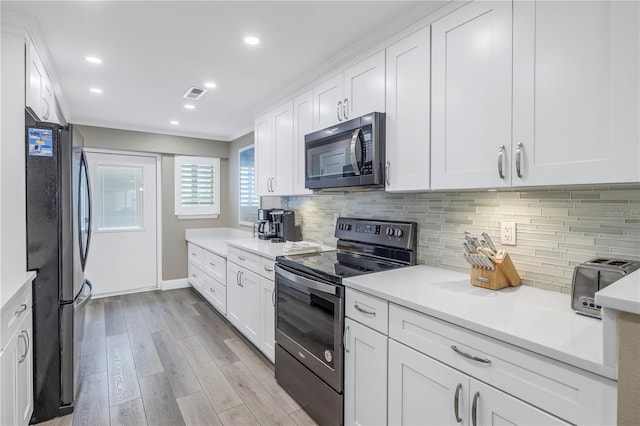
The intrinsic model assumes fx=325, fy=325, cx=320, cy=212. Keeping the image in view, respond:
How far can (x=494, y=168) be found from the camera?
4.66 feet

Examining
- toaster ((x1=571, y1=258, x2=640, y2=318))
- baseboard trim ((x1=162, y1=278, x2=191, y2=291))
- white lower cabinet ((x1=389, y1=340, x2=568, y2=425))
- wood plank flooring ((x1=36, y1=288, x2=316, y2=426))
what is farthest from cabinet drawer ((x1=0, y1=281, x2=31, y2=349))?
baseboard trim ((x1=162, y1=278, x2=191, y2=291))

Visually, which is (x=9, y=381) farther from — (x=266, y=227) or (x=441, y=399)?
(x=266, y=227)

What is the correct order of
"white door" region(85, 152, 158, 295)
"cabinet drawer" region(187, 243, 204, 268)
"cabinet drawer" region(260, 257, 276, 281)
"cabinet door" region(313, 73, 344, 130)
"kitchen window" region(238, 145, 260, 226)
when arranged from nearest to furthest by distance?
"cabinet door" region(313, 73, 344, 130)
"cabinet drawer" region(260, 257, 276, 281)
"cabinet drawer" region(187, 243, 204, 268)
"white door" region(85, 152, 158, 295)
"kitchen window" region(238, 145, 260, 226)

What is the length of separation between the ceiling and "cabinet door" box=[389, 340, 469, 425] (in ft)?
5.66

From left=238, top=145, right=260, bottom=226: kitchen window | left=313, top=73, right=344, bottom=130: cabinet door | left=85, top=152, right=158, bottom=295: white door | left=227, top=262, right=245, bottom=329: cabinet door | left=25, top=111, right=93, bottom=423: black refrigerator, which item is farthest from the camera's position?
left=238, top=145, right=260, bottom=226: kitchen window

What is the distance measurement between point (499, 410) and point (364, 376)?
675mm

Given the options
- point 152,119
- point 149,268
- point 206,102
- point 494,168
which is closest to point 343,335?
point 494,168

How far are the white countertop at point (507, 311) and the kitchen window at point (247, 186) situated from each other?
3074mm

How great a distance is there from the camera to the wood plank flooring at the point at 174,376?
6.63ft

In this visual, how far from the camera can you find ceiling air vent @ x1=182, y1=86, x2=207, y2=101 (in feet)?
9.81

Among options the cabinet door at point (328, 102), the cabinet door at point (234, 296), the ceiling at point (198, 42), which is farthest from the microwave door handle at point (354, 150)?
the cabinet door at point (234, 296)

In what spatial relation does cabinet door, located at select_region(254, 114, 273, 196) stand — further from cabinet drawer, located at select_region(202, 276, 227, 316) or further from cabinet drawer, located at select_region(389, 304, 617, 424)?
cabinet drawer, located at select_region(389, 304, 617, 424)

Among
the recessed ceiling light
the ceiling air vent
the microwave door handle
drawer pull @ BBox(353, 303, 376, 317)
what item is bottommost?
drawer pull @ BBox(353, 303, 376, 317)

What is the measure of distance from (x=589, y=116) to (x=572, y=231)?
0.54 meters
